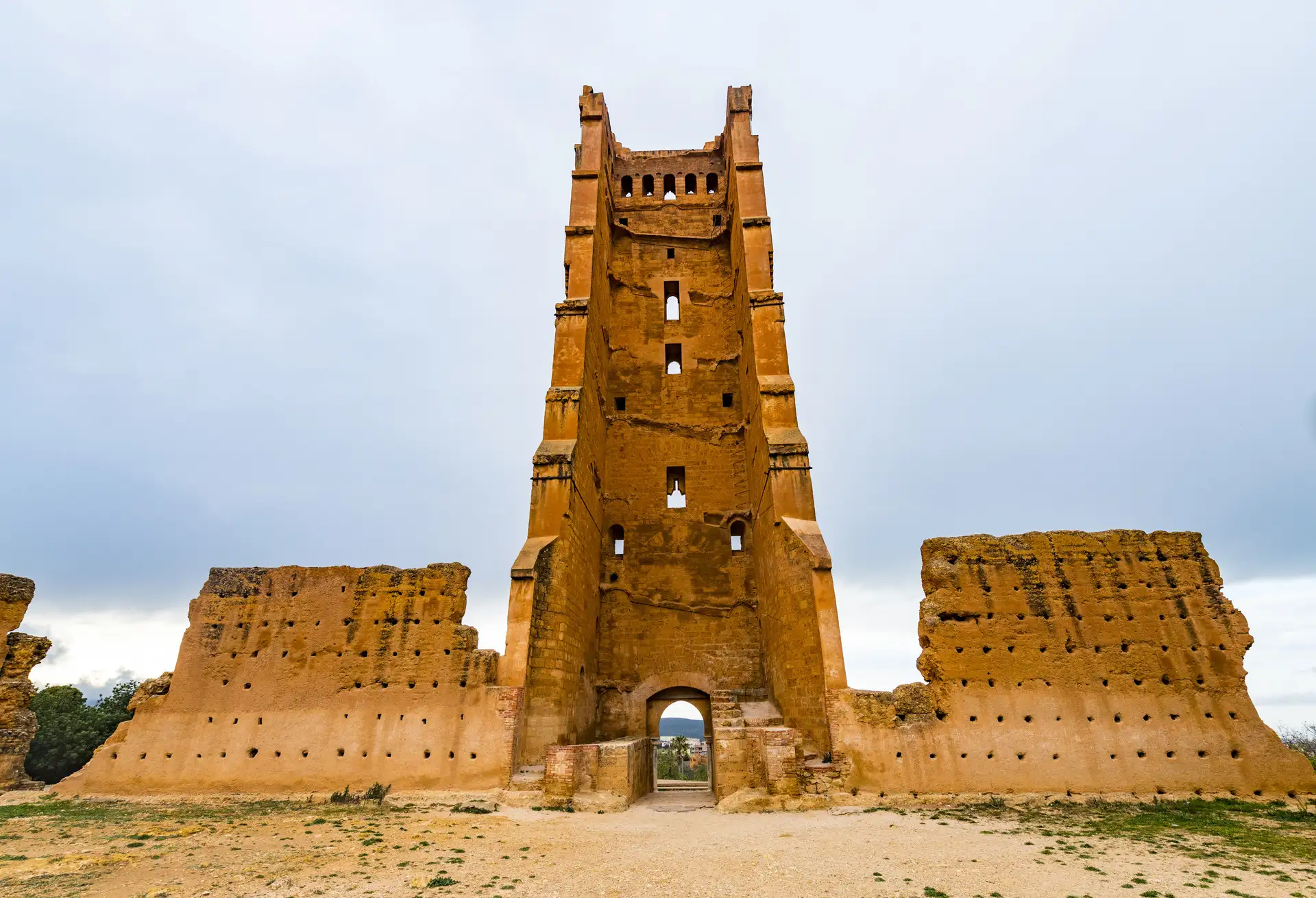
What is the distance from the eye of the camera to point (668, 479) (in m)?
18.3

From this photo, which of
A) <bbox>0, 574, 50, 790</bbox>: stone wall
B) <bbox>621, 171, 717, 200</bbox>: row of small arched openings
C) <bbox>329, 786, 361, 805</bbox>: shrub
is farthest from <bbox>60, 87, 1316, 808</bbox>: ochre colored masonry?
<bbox>621, 171, 717, 200</bbox>: row of small arched openings

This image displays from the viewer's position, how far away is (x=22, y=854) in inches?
278

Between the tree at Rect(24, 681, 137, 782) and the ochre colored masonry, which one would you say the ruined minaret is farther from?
the tree at Rect(24, 681, 137, 782)

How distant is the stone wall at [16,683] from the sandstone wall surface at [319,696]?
1.22 meters

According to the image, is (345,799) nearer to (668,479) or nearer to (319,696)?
(319,696)

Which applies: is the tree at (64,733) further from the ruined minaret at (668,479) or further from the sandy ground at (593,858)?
the ruined minaret at (668,479)

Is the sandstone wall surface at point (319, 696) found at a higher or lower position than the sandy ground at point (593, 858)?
higher

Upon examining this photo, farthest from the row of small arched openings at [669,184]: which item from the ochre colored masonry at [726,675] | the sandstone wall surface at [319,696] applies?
the sandstone wall surface at [319,696]

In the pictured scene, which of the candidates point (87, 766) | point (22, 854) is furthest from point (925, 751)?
point (87, 766)

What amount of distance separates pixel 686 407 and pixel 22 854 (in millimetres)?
15612

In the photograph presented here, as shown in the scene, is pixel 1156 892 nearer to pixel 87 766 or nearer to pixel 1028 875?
pixel 1028 875

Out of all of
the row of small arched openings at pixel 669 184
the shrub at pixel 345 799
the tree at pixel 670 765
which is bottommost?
the tree at pixel 670 765

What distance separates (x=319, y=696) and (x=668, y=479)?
33.3 feet

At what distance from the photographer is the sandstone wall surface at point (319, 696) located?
11414 millimetres
